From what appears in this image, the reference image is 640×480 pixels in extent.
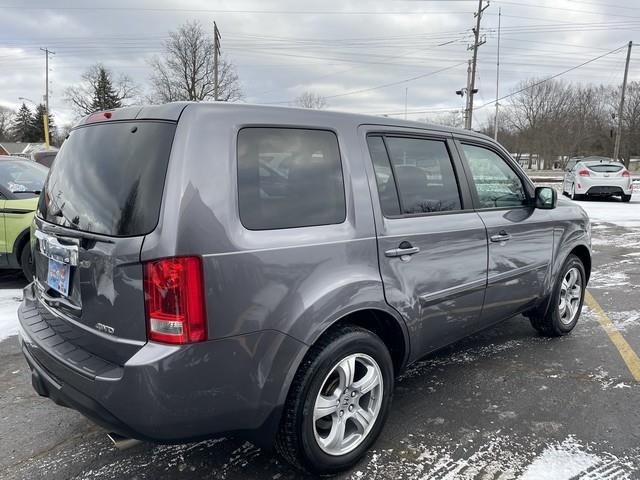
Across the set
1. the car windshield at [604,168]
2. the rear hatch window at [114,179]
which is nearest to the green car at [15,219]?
the rear hatch window at [114,179]

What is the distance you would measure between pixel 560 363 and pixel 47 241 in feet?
12.2

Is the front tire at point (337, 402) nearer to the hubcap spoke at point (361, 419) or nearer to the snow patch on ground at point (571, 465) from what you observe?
the hubcap spoke at point (361, 419)

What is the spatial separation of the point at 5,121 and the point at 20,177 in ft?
352

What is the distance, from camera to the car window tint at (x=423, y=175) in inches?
112

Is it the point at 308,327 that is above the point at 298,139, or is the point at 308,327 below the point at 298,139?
below

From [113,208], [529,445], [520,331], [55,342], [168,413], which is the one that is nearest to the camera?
[168,413]

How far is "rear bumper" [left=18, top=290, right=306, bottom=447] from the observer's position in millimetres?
1890

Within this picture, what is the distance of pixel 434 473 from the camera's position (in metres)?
2.49

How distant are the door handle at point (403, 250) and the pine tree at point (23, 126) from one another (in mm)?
103638

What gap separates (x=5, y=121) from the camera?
309ft

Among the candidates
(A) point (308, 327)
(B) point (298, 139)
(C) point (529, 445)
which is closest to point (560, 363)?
(C) point (529, 445)

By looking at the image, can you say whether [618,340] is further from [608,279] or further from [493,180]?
[608,279]

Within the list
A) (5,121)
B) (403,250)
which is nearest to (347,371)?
(403,250)

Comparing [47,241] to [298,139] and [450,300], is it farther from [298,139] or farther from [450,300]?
[450,300]
